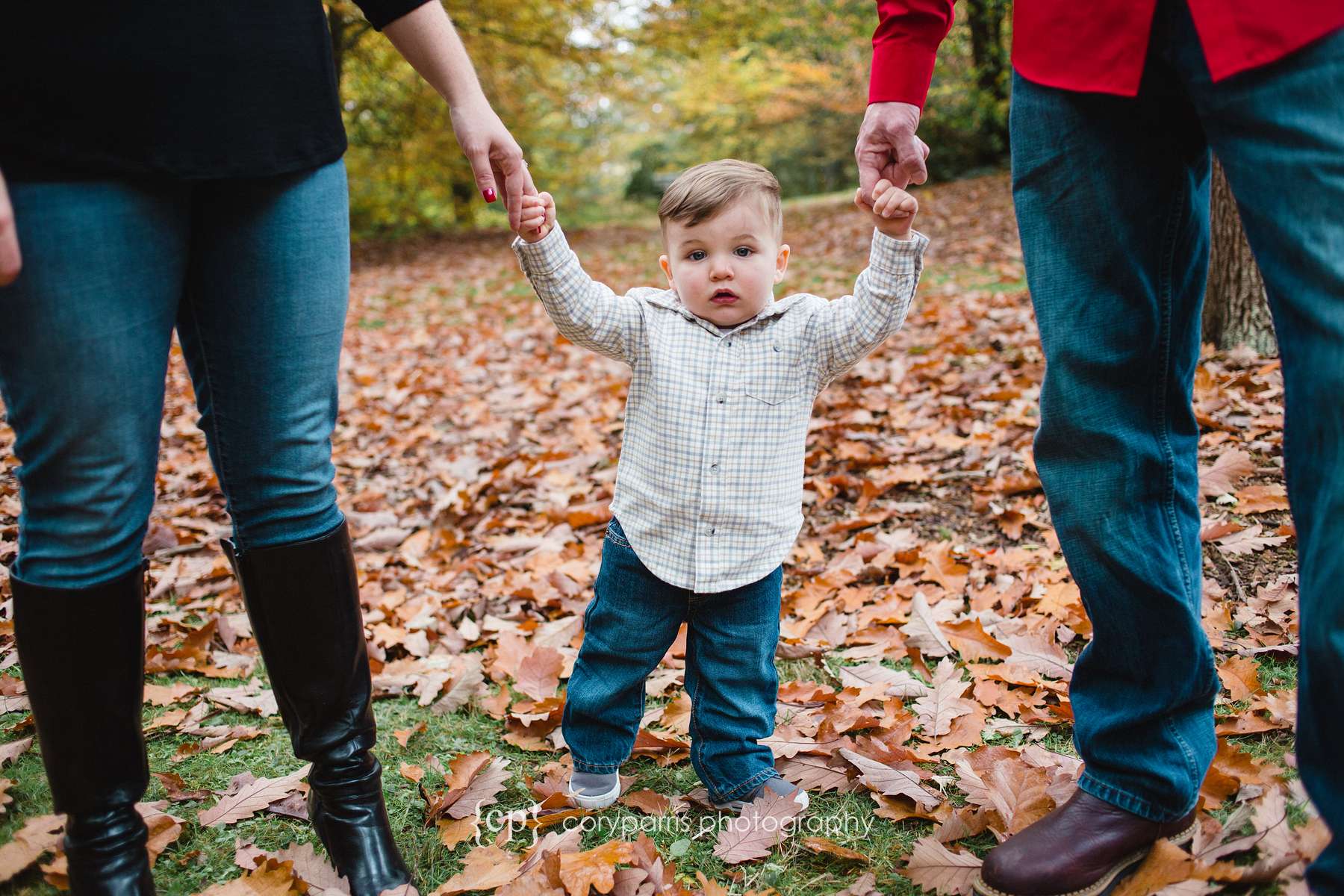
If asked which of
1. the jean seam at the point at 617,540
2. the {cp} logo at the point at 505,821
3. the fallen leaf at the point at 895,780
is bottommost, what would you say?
the {cp} logo at the point at 505,821

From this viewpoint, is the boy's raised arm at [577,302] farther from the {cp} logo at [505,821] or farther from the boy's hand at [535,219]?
the {cp} logo at [505,821]

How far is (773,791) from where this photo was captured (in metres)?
2.12

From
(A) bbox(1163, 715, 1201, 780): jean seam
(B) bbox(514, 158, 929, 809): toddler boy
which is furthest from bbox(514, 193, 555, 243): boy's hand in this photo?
(A) bbox(1163, 715, 1201, 780): jean seam

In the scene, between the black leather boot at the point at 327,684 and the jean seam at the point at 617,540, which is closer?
the black leather boot at the point at 327,684

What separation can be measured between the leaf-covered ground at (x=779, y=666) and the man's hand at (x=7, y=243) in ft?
2.25

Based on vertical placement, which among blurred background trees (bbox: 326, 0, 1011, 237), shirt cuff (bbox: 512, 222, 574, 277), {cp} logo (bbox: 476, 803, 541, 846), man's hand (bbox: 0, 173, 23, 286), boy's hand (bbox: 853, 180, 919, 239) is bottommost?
{cp} logo (bbox: 476, 803, 541, 846)

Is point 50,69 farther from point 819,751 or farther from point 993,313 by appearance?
point 993,313

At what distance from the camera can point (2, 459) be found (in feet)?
16.3

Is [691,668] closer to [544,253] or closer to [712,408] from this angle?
[712,408]

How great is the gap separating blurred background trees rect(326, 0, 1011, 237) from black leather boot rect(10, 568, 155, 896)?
1260cm

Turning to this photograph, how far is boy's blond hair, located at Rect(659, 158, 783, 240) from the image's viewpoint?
1995 millimetres

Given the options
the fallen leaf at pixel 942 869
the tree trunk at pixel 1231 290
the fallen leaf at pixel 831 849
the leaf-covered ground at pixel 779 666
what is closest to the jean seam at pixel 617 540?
the leaf-covered ground at pixel 779 666

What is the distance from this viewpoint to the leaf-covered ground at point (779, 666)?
6.37ft

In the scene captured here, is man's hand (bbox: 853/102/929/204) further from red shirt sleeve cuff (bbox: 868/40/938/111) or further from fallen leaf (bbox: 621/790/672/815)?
fallen leaf (bbox: 621/790/672/815)
